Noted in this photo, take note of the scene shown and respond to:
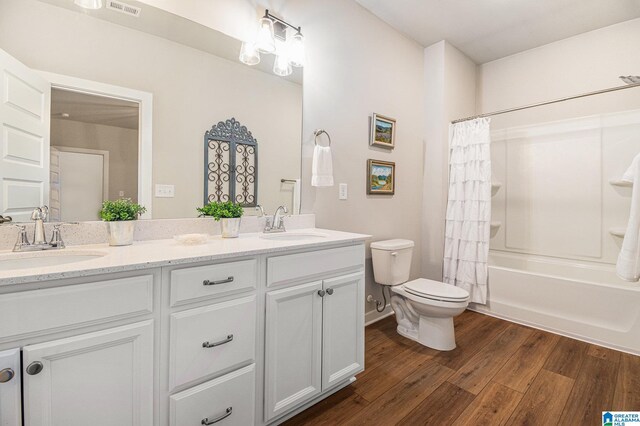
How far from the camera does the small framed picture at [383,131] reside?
8.14 ft

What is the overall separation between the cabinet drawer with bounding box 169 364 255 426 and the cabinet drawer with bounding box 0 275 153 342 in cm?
38

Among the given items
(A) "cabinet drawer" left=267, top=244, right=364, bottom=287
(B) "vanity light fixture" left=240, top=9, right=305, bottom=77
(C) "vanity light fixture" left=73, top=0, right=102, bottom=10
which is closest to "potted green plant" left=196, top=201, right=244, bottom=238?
(A) "cabinet drawer" left=267, top=244, right=364, bottom=287

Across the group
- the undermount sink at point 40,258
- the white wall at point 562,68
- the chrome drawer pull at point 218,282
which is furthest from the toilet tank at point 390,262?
the white wall at point 562,68

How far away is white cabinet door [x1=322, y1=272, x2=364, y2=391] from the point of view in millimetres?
1503

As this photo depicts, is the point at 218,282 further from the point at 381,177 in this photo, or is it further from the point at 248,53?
the point at 381,177

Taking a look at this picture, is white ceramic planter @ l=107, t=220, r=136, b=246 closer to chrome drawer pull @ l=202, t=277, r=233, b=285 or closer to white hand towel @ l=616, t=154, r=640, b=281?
chrome drawer pull @ l=202, t=277, r=233, b=285

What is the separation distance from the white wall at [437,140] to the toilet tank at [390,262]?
2.31 feet

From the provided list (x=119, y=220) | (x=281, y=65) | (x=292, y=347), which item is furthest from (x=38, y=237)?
(x=281, y=65)

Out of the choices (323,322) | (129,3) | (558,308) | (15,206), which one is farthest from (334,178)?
(558,308)

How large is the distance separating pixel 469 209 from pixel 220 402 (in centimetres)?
255

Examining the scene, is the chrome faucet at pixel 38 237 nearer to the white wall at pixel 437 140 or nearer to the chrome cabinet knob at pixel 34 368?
the chrome cabinet knob at pixel 34 368

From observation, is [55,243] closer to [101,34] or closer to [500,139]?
[101,34]

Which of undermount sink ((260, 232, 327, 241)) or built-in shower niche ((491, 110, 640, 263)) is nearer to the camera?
undermount sink ((260, 232, 327, 241))

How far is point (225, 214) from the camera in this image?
157cm
